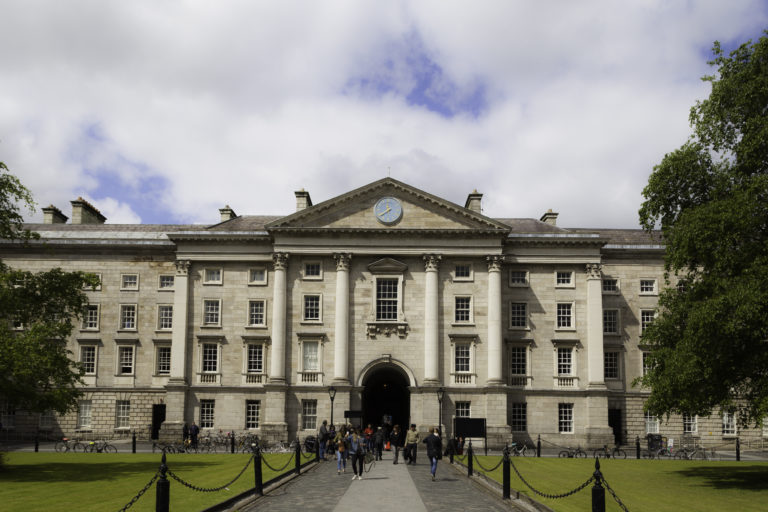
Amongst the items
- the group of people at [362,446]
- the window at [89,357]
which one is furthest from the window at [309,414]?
the window at [89,357]

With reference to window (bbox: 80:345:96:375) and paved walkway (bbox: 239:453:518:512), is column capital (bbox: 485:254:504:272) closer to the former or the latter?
paved walkway (bbox: 239:453:518:512)

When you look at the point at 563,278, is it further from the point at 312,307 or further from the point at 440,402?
the point at 312,307

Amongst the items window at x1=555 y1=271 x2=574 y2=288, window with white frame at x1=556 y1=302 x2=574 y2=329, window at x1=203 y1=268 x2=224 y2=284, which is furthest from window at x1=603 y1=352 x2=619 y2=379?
window at x1=203 y1=268 x2=224 y2=284

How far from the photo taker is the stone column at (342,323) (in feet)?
155

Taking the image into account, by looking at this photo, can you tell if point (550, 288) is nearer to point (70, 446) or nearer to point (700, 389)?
point (700, 389)

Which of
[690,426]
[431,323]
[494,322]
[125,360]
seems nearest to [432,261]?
[431,323]

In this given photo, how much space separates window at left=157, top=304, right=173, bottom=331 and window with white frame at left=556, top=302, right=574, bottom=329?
87.1ft

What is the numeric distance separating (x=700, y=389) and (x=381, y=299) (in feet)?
82.4

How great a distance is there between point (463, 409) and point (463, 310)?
6.43m

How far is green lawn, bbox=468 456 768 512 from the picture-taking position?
2097 cm

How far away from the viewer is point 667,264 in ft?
94.3

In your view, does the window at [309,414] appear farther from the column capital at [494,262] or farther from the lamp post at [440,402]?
the column capital at [494,262]

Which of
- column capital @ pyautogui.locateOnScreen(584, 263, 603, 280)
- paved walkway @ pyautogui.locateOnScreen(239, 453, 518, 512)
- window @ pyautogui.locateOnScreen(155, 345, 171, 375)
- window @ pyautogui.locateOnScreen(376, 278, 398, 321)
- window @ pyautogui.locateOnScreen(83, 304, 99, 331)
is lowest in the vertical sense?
paved walkway @ pyautogui.locateOnScreen(239, 453, 518, 512)

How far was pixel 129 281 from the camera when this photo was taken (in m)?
51.7
